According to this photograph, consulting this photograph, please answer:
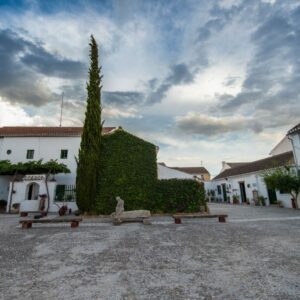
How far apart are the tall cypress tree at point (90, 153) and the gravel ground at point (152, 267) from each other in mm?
6750

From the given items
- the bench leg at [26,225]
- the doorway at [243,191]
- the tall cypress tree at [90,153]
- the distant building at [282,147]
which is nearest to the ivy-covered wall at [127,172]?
the tall cypress tree at [90,153]

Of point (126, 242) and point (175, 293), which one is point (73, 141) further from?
point (175, 293)

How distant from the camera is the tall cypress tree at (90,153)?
1395 centimetres

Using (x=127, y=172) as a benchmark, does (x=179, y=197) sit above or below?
below

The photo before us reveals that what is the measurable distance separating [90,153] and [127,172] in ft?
9.42

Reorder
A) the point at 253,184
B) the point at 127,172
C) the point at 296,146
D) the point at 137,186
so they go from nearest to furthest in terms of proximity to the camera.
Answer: the point at 137,186
the point at 127,172
the point at 296,146
the point at 253,184

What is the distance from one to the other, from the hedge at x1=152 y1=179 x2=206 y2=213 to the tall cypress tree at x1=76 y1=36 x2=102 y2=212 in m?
4.41

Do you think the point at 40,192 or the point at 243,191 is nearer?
the point at 40,192

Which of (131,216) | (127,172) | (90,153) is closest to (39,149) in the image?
(90,153)

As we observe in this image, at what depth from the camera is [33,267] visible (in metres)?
4.45

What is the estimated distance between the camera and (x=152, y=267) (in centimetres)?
438

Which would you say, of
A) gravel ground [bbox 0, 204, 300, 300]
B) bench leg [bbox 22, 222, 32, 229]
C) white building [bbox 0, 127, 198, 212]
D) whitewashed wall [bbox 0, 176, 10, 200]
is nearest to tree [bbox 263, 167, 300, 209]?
white building [bbox 0, 127, 198, 212]

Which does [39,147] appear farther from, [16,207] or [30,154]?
[16,207]

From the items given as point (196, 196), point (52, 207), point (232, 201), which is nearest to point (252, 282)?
point (196, 196)
